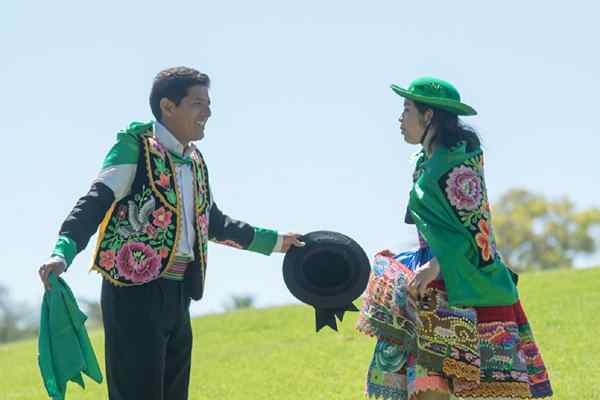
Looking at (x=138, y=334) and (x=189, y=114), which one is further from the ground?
Answer: (x=189, y=114)

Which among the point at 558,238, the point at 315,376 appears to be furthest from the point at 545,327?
the point at 558,238

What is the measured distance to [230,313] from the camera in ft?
54.6

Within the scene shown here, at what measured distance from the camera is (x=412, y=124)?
6.48 m

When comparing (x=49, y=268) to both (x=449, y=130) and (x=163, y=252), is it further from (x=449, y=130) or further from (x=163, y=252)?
(x=449, y=130)

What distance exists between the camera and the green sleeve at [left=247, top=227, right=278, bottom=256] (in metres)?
7.15

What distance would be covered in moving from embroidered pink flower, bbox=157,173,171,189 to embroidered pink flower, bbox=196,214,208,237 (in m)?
0.28

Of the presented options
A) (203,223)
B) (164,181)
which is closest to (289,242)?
(203,223)

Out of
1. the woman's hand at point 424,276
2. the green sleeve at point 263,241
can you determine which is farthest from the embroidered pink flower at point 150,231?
the woman's hand at point 424,276

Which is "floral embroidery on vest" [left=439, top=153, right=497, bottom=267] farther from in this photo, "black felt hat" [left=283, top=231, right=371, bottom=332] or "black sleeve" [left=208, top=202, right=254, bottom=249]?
"black sleeve" [left=208, top=202, right=254, bottom=249]

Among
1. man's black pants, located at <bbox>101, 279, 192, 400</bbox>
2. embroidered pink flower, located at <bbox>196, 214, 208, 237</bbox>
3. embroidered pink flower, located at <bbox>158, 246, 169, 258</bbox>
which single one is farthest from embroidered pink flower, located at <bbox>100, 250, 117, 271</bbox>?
embroidered pink flower, located at <bbox>196, 214, 208, 237</bbox>

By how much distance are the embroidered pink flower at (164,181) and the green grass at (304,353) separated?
3.75m

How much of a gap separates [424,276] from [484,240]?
38cm

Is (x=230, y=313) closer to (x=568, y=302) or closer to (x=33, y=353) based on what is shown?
(x=33, y=353)

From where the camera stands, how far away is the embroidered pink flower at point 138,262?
6.21 metres
